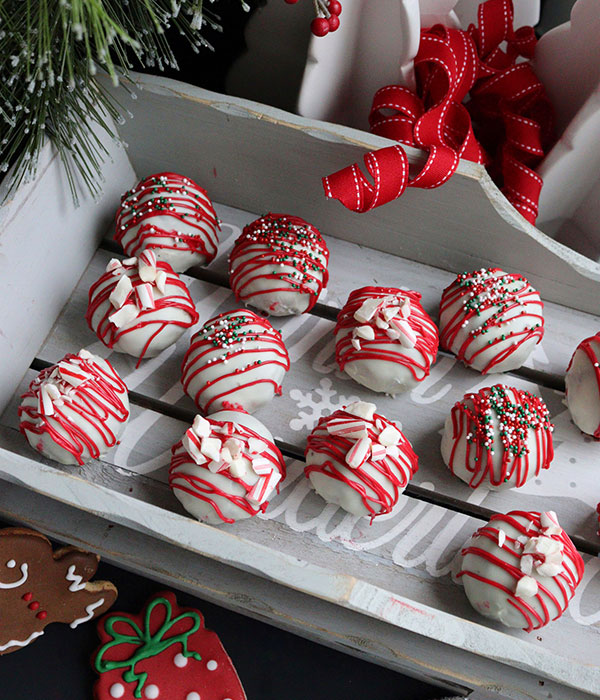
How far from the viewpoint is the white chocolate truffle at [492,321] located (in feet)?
3.94

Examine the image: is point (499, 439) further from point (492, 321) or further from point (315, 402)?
point (315, 402)

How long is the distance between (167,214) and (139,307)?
0.60 feet

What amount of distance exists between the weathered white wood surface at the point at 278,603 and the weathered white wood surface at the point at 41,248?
0.75ft

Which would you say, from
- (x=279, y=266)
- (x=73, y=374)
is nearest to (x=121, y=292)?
(x=73, y=374)

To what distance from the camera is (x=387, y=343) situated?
1.17 metres

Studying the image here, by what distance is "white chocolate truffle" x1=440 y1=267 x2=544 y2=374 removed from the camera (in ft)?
3.94

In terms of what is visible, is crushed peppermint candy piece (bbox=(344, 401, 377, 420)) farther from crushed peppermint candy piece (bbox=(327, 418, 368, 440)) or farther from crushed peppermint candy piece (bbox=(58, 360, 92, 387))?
crushed peppermint candy piece (bbox=(58, 360, 92, 387))

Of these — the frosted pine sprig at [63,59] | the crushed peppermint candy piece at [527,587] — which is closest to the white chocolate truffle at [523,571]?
the crushed peppermint candy piece at [527,587]

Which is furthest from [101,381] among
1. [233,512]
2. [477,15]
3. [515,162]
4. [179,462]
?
[477,15]

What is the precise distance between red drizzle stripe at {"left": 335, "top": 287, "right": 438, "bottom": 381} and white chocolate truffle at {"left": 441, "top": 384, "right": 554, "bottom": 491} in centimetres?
10

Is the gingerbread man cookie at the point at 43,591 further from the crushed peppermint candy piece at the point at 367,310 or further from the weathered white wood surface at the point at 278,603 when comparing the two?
the crushed peppermint candy piece at the point at 367,310

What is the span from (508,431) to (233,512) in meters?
0.44

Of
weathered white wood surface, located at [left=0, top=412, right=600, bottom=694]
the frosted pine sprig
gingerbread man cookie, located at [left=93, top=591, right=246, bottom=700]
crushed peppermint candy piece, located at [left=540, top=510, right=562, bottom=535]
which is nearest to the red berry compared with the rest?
the frosted pine sprig

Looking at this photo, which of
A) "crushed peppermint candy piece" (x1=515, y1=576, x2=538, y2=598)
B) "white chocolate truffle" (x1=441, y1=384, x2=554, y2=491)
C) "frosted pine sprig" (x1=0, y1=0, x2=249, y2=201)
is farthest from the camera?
"white chocolate truffle" (x1=441, y1=384, x2=554, y2=491)
